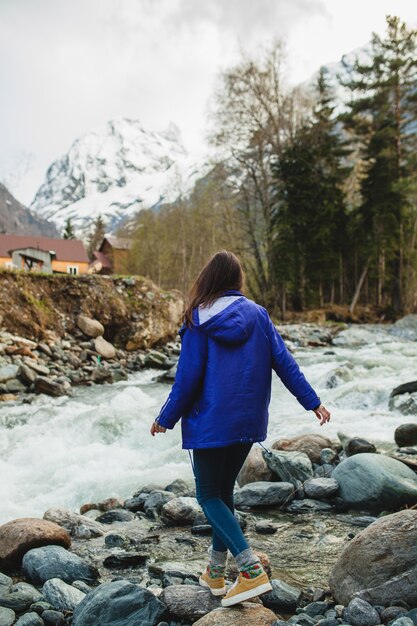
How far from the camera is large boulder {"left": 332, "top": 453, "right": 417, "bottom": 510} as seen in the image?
4352mm

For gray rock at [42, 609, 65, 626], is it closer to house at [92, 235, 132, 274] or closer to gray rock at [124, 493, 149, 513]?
gray rock at [124, 493, 149, 513]

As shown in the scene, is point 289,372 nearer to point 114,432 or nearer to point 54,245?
point 114,432

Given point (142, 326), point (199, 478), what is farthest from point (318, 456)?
point (142, 326)

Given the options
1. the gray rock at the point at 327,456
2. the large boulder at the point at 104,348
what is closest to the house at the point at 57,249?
→ the large boulder at the point at 104,348

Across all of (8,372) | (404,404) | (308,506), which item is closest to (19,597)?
(308,506)

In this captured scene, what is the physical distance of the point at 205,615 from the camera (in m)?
2.49

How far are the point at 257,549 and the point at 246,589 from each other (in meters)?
1.28

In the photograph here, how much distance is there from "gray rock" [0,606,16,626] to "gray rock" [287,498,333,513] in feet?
8.60

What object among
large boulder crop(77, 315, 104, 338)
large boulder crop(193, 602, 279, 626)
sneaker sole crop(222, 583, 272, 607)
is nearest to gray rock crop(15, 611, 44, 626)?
large boulder crop(193, 602, 279, 626)

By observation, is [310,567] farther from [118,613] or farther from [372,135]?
[372,135]

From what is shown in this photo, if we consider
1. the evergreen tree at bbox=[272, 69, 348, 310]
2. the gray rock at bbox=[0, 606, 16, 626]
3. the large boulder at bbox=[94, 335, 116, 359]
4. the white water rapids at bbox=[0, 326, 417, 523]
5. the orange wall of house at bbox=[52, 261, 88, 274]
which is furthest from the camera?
the orange wall of house at bbox=[52, 261, 88, 274]

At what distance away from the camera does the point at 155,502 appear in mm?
4855

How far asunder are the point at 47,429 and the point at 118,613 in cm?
590

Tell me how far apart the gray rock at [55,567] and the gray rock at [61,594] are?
211mm
